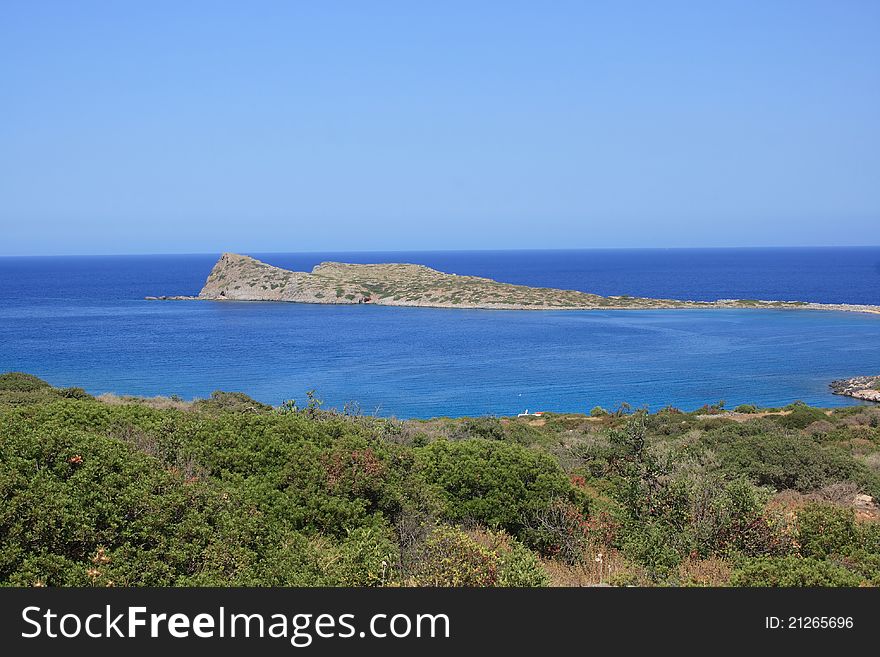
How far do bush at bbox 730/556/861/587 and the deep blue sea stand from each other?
29.5 metres

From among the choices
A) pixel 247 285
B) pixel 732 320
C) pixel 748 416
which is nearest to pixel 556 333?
pixel 732 320

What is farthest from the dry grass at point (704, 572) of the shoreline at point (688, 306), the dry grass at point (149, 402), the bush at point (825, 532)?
the shoreline at point (688, 306)

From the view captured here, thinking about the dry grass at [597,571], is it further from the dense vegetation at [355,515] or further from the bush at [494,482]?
the bush at [494,482]

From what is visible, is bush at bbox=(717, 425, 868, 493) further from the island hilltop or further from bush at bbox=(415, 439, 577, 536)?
the island hilltop

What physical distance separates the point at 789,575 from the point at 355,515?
4769 mm

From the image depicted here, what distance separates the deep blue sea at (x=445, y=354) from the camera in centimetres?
4200

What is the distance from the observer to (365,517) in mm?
9234

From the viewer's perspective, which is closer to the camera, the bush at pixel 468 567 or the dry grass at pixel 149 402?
the bush at pixel 468 567

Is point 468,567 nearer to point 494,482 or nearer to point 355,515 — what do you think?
point 355,515

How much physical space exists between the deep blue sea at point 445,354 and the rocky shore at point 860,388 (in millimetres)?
1099

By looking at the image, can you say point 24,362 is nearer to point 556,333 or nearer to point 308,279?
point 556,333

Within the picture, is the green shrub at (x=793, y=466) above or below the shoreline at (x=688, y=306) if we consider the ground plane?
below

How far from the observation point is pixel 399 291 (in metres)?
108

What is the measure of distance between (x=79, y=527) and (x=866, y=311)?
3701 inches
